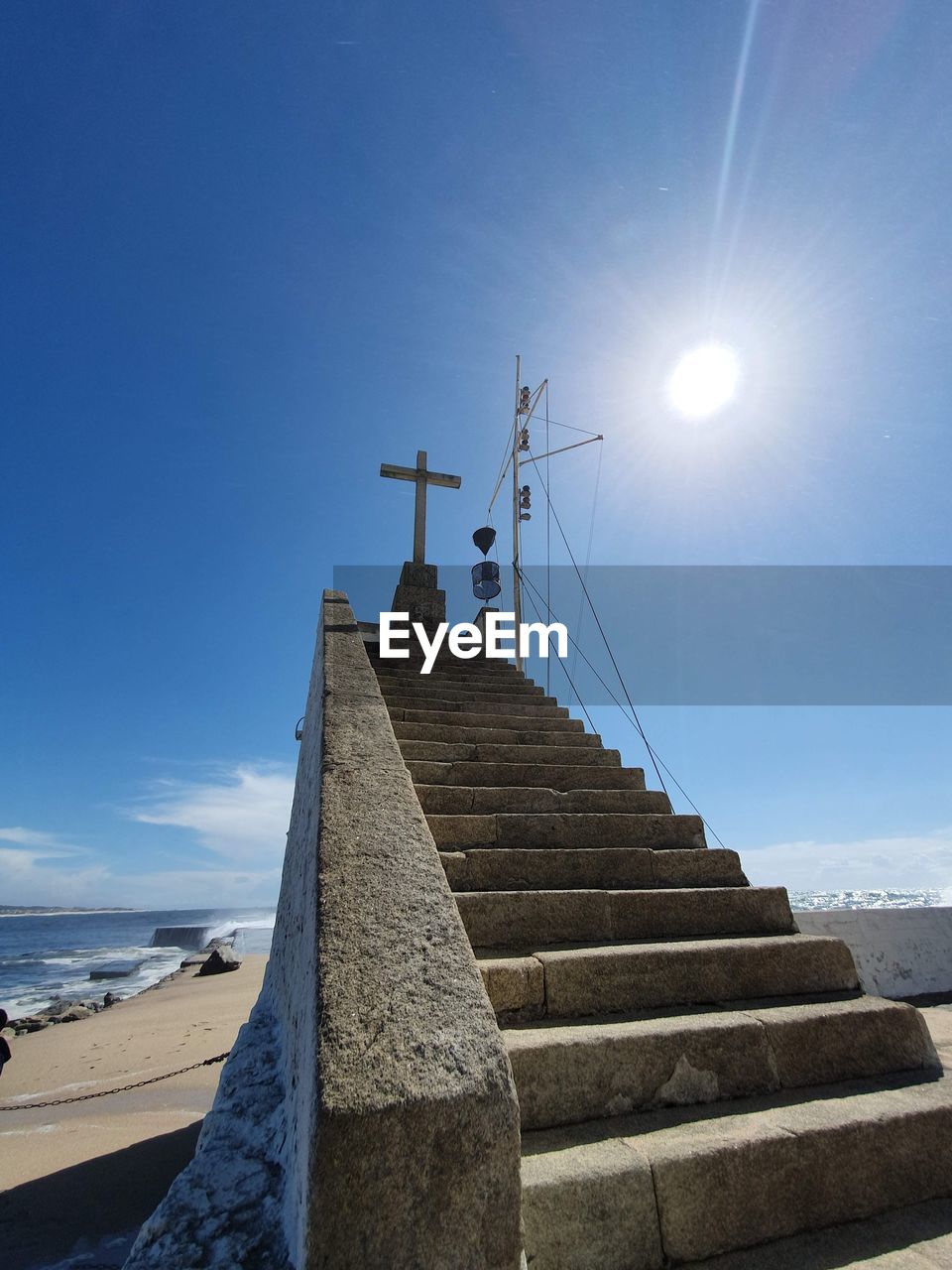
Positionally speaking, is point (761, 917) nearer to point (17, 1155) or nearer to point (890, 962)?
point (890, 962)

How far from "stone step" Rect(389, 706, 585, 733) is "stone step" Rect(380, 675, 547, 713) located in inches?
14.1

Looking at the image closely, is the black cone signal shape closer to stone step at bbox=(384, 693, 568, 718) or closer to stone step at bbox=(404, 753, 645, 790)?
stone step at bbox=(384, 693, 568, 718)

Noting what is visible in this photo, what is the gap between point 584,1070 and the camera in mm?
2141

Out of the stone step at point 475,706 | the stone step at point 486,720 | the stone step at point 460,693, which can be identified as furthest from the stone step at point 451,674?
the stone step at point 486,720

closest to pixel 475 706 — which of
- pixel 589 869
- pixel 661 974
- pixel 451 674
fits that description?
pixel 451 674

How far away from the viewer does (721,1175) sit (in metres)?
1.83

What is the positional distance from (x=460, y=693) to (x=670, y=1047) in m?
4.41

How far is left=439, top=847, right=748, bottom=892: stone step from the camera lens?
131 inches

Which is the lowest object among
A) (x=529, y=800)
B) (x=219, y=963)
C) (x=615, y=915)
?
(x=219, y=963)

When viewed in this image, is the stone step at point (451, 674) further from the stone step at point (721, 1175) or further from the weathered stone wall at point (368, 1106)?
the stone step at point (721, 1175)

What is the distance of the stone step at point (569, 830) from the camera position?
12.1 ft

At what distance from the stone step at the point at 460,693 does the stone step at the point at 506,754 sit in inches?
45.0

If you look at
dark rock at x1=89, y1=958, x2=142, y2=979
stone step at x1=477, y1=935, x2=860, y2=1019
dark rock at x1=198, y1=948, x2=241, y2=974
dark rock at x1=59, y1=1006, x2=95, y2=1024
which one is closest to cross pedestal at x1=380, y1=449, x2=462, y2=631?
stone step at x1=477, y1=935, x2=860, y2=1019

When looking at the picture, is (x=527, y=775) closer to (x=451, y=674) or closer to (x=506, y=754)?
(x=506, y=754)
